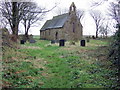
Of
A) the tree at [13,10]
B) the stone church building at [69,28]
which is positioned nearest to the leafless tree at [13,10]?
the tree at [13,10]

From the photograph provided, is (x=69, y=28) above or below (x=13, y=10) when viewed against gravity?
below

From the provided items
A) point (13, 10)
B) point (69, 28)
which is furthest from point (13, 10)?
point (69, 28)

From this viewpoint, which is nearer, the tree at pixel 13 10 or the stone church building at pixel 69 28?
the tree at pixel 13 10

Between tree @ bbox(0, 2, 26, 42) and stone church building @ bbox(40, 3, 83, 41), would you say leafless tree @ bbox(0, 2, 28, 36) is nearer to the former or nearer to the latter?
tree @ bbox(0, 2, 26, 42)

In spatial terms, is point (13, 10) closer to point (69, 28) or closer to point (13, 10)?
point (13, 10)

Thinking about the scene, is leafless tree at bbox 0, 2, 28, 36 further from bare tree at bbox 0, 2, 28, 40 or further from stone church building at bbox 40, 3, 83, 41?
stone church building at bbox 40, 3, 83, 41

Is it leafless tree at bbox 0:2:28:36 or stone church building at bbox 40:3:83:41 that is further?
stone church building at bbox 40:3:83:41

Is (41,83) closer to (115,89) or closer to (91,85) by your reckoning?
(91,85)

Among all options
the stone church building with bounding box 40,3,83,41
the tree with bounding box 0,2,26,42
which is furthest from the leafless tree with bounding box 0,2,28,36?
the stone church building with bounding box 40,3,83,41

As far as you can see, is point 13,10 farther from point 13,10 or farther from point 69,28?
point 69,28

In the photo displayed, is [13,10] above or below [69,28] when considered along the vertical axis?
above

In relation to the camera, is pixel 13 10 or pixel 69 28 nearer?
pixel 13 10

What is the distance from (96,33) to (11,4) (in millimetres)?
55862

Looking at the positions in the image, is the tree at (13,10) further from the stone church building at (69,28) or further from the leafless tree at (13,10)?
the stone church building at (69,28)
